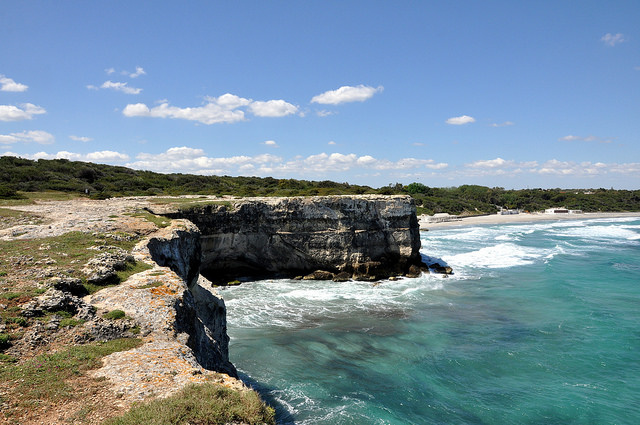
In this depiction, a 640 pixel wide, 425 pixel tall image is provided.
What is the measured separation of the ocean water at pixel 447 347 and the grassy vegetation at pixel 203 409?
25.5 feet

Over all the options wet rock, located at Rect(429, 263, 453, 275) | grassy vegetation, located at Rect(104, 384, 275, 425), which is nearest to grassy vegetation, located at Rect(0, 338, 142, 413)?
grassy vegetation, located at Rect(104, 384, 275, 425)

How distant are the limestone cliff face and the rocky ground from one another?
18.4 m

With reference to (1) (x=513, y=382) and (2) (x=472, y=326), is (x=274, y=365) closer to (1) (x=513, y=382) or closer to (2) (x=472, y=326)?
(1) (x=513, y=382)

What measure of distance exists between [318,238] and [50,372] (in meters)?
29.5

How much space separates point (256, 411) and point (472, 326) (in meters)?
20.3

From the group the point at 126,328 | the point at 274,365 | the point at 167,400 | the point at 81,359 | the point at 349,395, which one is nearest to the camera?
the point at 167,400

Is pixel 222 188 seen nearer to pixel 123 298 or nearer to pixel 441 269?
pixel 441 269

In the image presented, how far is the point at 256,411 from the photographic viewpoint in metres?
5.75

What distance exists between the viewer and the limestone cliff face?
1368 inches

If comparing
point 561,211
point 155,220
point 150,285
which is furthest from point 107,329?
point 561,211

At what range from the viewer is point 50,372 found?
259 inches

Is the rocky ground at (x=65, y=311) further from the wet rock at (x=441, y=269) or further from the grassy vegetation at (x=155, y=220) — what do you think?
the wet rock at (x=441, y=269)

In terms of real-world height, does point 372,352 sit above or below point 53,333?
below

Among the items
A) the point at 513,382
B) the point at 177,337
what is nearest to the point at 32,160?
the point at 177,337
